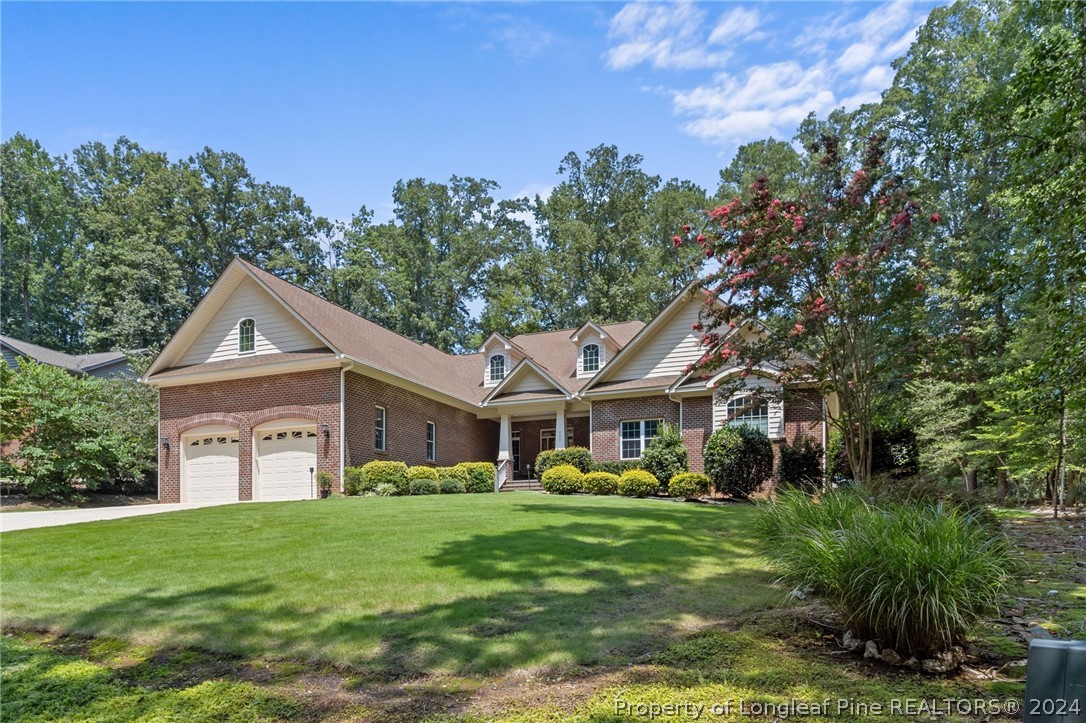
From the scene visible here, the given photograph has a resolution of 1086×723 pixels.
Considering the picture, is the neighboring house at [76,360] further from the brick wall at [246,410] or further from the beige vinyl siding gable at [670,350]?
the beige vinyl siding gable at [670,350]

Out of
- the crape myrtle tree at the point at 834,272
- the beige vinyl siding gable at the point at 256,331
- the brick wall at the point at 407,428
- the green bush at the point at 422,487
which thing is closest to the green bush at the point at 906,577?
the crape myrtle tree at the point at 834,272

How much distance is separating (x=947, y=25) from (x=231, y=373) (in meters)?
32.2

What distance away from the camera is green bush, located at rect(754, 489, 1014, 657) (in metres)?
3.92

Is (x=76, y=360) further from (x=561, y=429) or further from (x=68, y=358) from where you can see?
(x=561, y=429)

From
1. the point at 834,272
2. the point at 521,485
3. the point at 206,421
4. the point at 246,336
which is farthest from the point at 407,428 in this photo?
the point at 834,272

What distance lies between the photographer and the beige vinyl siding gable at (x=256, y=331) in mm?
19812

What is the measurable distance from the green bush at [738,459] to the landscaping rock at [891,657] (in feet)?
46.7

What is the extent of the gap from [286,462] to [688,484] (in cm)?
1214

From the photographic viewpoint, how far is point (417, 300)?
150ft

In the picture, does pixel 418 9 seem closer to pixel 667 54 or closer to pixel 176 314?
pixel 667 54

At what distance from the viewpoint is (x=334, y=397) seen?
18.6 meters

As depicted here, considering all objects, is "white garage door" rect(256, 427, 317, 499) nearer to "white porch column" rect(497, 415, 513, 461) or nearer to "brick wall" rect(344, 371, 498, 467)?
"brick wall" rect(344, 371, 498, 467)

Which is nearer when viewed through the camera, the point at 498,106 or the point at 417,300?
the point at 498,106

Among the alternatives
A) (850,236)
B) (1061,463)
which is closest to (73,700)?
(850,236)
